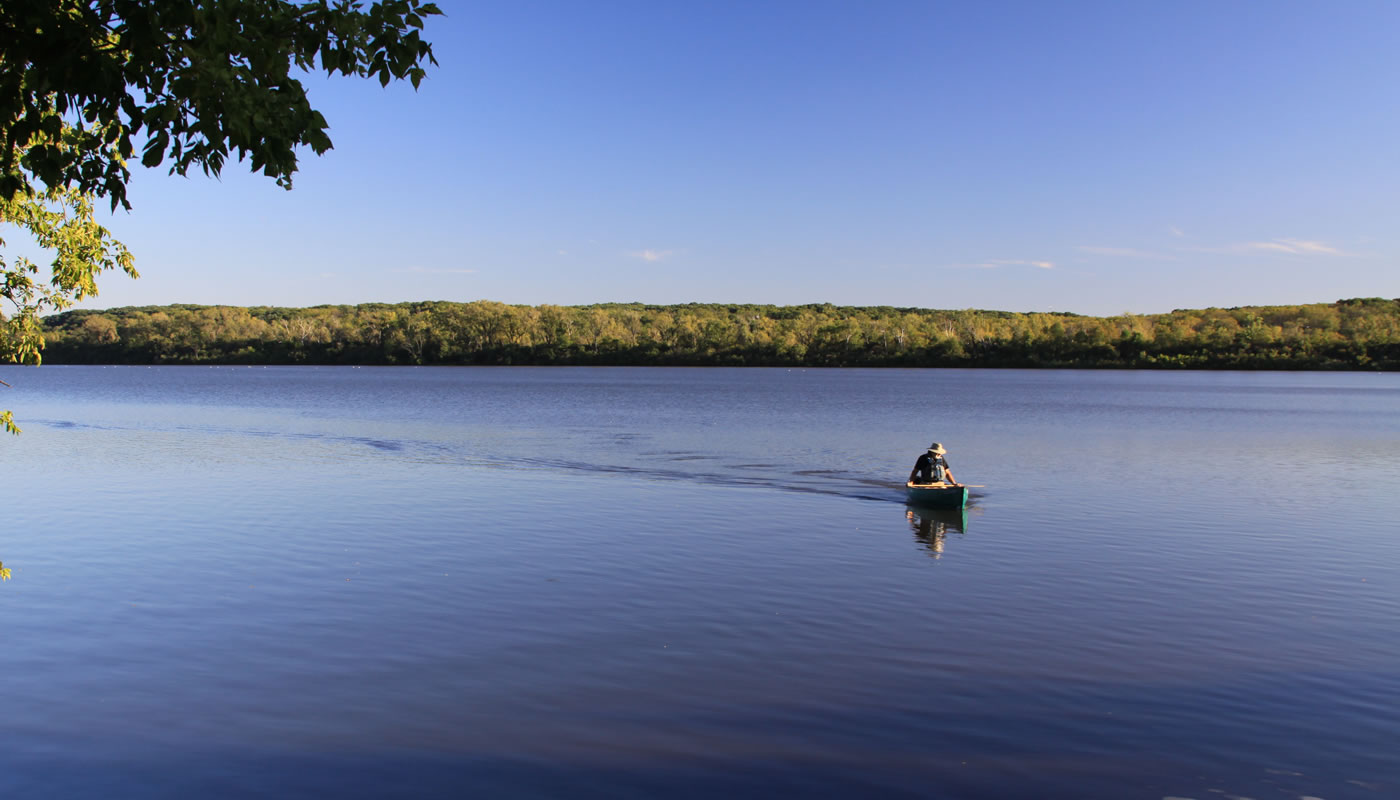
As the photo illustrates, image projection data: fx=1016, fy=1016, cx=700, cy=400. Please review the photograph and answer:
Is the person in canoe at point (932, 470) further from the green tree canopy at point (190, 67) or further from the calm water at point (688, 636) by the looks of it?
the green tree canopy at point (190, 67)

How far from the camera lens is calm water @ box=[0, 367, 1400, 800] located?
880 cm

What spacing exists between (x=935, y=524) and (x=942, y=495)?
186 centimetres

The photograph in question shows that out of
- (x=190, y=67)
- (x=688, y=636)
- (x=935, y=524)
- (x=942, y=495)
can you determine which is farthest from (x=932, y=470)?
(x=190, y=67)

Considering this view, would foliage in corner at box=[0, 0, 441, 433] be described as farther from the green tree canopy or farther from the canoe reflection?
the canoe reflection

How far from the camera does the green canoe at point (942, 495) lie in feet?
79.4

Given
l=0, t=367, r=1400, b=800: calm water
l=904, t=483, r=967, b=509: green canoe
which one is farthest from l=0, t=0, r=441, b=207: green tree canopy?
l=904, t=483, r=967, b=509: green canoe

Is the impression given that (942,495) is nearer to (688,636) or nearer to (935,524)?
(935,524)

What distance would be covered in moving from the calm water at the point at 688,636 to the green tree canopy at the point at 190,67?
5101 mm

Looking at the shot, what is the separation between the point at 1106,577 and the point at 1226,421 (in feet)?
162

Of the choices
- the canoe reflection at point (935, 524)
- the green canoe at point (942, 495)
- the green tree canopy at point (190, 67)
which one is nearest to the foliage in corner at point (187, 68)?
the green tree canopy at point (190, 67)

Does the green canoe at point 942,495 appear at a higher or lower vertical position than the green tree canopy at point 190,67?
lower

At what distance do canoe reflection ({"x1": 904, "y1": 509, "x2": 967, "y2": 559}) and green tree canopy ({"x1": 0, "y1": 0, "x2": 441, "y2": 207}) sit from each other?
14852 mm

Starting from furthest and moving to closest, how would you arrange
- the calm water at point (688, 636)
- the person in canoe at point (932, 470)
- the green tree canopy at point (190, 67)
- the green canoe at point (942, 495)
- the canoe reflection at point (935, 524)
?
the person in canoe at point (932, 470) < the green canoe at point (942, 495) < the canoe reflection at point (935, 524) < the calm water at point (688, 636) < the green tree canopy at point (190, 67)

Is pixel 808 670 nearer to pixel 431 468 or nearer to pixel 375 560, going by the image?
pixel 375 560
